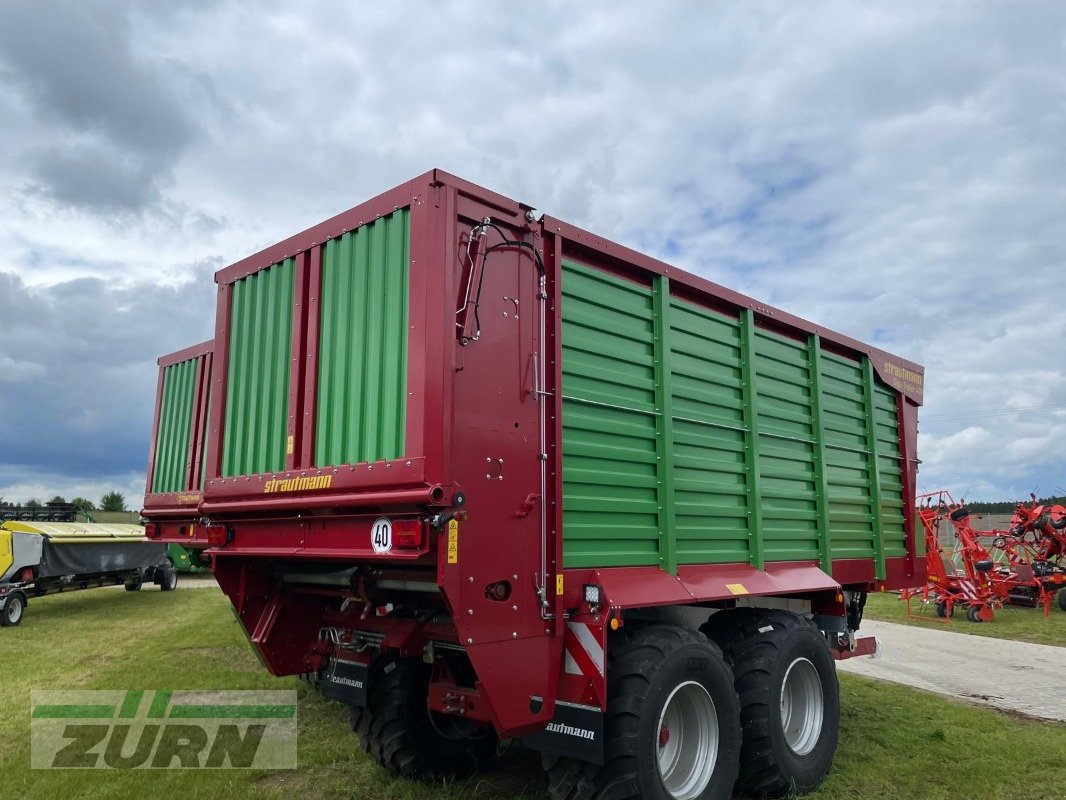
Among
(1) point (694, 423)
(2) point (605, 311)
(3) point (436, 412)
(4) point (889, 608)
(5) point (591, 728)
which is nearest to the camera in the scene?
(3) point (436, 412)

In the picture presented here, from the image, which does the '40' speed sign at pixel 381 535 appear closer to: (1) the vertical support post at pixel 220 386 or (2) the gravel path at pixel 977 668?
(1) the vertical support post at pixel 220 386

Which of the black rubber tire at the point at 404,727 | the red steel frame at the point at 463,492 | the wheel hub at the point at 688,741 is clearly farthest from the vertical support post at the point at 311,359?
the wheel hub at the point at 688,741

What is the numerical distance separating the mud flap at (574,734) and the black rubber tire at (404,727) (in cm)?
134

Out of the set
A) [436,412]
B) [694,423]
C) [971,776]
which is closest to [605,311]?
[694,423]

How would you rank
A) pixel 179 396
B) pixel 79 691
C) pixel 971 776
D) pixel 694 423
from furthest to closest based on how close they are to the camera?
pixel 179 396 < pixel 79 691 < pixel 971 776 < pixel 694 423

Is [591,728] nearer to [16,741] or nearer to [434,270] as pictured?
[434,270]

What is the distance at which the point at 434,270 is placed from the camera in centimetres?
402

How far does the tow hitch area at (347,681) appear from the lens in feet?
16.5

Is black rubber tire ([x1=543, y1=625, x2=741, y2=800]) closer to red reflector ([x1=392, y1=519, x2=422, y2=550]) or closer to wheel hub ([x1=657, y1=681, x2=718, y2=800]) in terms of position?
wheel hub ([x1=657, y1=681, x2=718, y2=800])

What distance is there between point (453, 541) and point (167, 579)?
18.5 meters

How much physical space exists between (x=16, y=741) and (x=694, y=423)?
Answer: 5871 millimetres

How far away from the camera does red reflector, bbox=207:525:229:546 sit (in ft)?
16.7

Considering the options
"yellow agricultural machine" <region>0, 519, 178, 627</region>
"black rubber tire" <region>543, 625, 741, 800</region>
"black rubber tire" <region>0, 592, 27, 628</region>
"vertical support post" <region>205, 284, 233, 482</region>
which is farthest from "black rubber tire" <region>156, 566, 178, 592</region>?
"black rubber tire" <region>543, 625, 741, 800</region>

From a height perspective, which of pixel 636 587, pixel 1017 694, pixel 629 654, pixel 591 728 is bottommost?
pixel 1017 694
